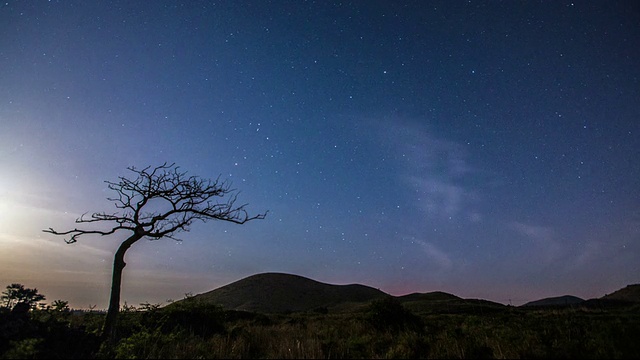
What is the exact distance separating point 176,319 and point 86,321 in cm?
328

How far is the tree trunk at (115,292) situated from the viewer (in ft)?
33.2

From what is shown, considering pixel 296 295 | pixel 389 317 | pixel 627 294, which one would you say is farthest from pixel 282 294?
pixel 627 294

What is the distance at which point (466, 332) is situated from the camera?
1148 centimetres

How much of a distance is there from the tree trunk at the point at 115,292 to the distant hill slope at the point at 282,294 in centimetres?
8156

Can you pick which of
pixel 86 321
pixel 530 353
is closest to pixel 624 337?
pixel 530 353

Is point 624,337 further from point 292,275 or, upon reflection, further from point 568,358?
point 292,275

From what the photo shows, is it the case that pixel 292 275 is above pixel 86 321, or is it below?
above

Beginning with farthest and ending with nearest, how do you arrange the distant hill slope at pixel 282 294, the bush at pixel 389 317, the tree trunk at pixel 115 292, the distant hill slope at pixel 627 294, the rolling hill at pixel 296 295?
the distant hill slope at pixel 627 294 < the distant hill slope at pixel 282 294 < the rolling hill at pixel 296 295 < the bush at pixel 389 317 < the tree trunk at pixel 115 292

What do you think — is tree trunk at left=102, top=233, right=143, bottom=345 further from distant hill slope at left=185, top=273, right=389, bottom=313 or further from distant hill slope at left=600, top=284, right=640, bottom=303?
distant hill slope at left=600, top=284, right=640, bottom=303

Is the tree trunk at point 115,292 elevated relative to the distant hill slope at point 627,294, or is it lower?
lower

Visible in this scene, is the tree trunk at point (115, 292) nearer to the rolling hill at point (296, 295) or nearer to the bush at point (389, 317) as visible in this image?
the bush at point (389, 317)

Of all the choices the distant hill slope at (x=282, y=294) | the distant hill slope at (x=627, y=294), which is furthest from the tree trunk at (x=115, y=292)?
the distant hill slope at (x=627, y=294)

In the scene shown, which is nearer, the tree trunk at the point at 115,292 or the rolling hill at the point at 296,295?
the tree trunk at the point at 115,292

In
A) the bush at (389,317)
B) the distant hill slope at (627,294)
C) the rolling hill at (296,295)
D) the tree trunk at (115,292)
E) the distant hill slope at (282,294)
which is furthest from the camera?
the distant hill slope at (627,294)
